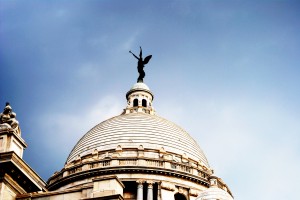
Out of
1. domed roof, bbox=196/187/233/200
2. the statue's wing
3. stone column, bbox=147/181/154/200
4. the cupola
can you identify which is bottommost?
domed roof, bbox=196/187/233/200

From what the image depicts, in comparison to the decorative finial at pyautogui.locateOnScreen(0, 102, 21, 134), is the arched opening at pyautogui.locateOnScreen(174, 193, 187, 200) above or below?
above

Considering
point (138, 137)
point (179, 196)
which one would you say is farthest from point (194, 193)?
point (138, 137)

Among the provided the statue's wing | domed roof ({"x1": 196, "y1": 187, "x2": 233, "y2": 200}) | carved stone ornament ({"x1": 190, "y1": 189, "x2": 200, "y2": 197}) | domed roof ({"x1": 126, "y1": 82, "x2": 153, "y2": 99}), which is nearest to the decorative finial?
domed roof ({"x1": 196, "y1": 187, "x2": 233, "y2": 200})

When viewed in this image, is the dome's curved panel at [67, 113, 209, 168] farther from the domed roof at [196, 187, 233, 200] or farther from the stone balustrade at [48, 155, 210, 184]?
the domed roof at [196, 187, 233, 200]

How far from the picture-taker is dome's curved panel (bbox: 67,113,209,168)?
47025 millimetres

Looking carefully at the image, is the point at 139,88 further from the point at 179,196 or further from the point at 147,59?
the point at 179,196

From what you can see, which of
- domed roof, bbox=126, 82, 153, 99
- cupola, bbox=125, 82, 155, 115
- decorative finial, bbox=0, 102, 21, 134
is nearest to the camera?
decorative finial, bbox=0, 102, 21, 134

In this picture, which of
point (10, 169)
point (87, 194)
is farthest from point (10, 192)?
point (87, 194)

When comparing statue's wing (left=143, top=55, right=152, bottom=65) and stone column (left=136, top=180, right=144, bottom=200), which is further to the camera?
statue's wing (left=143, top=55, right=152, bottom=65)

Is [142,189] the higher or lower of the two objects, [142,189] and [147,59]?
the lower

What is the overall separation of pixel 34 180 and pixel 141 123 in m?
28.5

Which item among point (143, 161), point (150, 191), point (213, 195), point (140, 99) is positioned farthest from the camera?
point (140, 99)

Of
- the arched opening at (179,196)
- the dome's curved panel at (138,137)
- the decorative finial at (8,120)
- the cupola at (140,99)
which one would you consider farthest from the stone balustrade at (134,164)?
the decorative finial at (8,120)

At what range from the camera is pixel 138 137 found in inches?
1868
